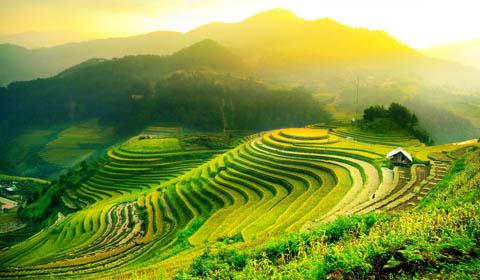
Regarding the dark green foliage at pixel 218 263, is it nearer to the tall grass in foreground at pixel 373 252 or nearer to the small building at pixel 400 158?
the tall grass in foreground at pixel 373 252

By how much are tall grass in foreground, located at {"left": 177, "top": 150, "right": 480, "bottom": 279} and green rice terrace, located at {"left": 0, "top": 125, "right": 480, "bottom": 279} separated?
29.5 inches

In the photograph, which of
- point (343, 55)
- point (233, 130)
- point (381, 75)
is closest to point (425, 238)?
point (233, 130)

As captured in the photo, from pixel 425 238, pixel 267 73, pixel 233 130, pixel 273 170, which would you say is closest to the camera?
pixel 425 238

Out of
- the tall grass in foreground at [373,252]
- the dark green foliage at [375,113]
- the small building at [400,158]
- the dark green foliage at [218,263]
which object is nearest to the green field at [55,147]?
the dark green foliage at [375,113]

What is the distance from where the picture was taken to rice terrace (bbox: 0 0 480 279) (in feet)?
22.2

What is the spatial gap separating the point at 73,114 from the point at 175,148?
303 ft

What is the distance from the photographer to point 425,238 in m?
5.91

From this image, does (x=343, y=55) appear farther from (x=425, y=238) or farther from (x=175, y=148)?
(x=425, y=238)

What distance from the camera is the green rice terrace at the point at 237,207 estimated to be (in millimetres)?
12359

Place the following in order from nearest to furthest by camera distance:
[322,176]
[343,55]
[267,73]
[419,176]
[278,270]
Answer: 1. [278,270]
2. [419,176]
3. [322,176]
4. [267,73]
5. [343,55]

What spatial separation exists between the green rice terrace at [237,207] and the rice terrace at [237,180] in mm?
135

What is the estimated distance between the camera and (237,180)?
76.8 feet

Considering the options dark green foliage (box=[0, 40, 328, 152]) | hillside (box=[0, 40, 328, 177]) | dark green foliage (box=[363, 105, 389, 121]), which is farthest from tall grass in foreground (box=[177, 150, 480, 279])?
dark green foliage (box=[0, 40, 328, 152])

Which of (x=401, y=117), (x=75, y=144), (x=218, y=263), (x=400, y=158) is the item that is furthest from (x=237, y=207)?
(x=75, y=144)
